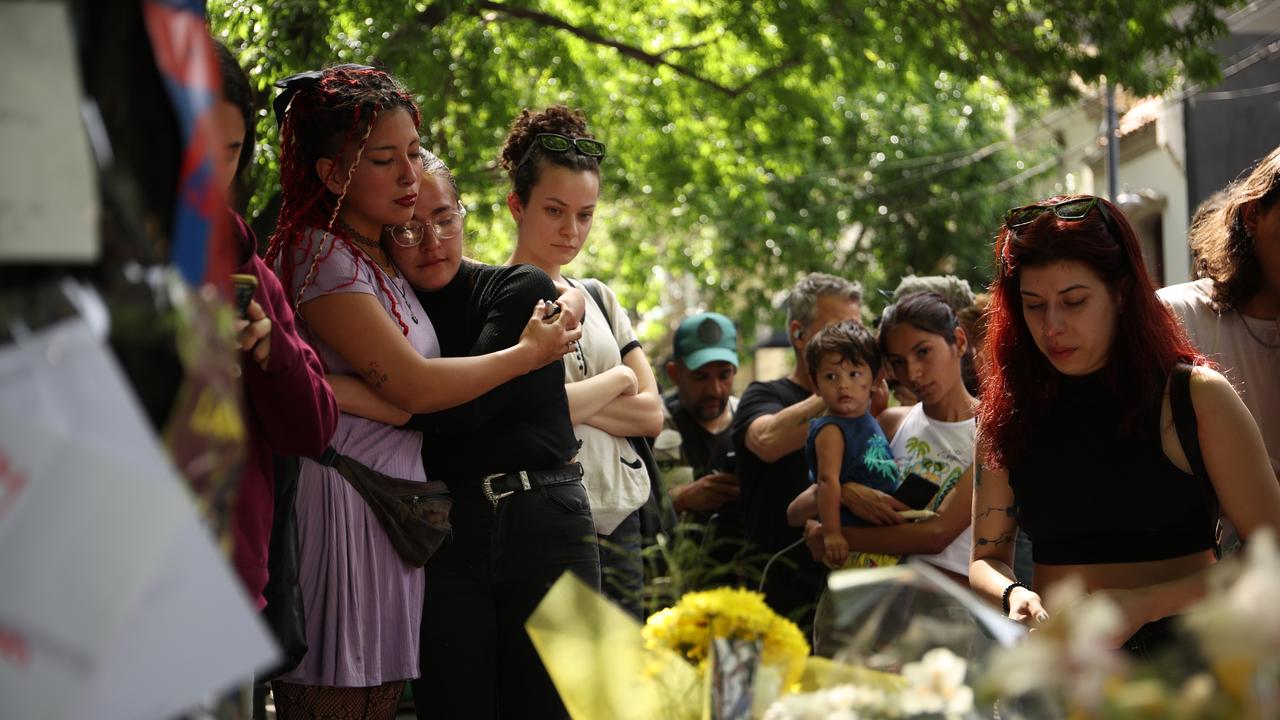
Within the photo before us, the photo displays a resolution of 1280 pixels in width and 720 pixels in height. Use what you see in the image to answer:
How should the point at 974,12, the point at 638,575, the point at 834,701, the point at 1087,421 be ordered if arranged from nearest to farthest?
the point at 834,701 < the point at 1087,421 < the point at 638,575 < the point at 974,12

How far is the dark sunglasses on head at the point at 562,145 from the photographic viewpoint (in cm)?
391

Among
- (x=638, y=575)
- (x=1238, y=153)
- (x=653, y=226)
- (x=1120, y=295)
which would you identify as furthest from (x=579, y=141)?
(x=1238, y=153)

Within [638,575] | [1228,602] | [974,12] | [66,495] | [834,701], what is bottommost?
[638,575]

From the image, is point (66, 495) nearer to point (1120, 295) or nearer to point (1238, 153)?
point (1120, 295)

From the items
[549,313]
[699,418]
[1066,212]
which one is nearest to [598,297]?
[549,313]

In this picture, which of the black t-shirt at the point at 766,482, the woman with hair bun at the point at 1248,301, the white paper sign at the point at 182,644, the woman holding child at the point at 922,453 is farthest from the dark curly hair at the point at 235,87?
the black t-shirt at the point at 766,482

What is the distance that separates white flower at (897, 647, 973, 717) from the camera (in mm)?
1557

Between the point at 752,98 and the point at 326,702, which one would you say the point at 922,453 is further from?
the point at 752,98

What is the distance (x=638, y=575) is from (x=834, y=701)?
1976 mm

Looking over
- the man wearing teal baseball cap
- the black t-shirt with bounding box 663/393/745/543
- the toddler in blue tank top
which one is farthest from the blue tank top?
the man wearing teal baseball cap

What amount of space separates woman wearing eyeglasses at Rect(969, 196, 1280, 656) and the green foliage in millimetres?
1604

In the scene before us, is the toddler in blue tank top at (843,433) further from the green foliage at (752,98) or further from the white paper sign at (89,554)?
the white paper sign at (89,554)

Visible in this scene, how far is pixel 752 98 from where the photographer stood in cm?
1158

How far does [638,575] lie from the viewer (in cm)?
360
